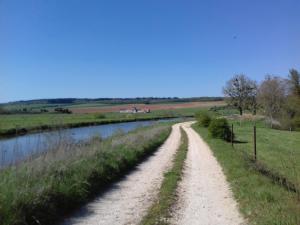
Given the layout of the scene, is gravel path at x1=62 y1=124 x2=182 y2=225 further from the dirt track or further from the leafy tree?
the leafy tree

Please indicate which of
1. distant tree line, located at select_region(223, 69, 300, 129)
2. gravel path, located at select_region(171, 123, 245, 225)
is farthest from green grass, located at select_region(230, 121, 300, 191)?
→ distant tree line, located at select_region(223, 69, 300, 129)

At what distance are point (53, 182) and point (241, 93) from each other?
284ft

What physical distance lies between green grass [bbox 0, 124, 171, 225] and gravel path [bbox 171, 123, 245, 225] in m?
2.32

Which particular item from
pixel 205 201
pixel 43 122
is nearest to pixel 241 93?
pixel 43 122

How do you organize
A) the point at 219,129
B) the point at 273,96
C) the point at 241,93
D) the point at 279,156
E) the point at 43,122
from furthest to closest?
1. the point at 241,93
2. the point at 273,96
3. the point at 43,122
4. the point at 219,129
5. the point at 279,156

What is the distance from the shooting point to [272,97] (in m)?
68.8

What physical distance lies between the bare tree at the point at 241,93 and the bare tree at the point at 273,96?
17.3 metres

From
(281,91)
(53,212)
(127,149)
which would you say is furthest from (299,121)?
(53,212)

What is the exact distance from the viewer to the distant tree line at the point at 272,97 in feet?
180

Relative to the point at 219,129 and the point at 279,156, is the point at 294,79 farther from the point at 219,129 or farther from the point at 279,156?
the point at 279,156

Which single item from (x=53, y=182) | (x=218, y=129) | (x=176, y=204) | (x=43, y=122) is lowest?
(x=218, y=129)

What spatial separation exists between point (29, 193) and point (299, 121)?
2219 inches

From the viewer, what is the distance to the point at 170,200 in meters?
8.20

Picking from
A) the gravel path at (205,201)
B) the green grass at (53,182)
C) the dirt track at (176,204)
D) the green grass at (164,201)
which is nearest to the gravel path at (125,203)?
the dirt track at (176,204)
